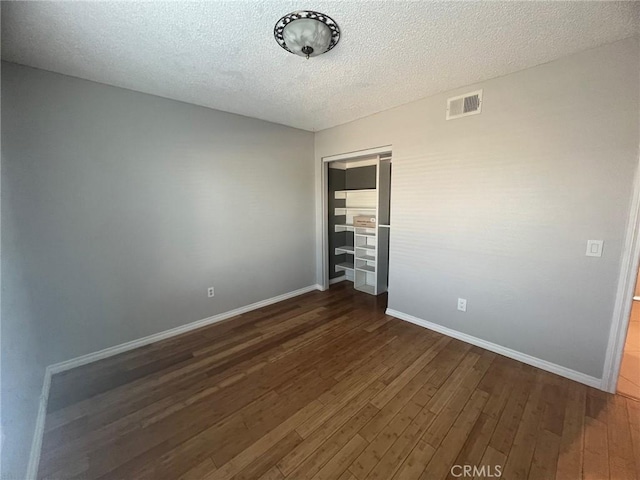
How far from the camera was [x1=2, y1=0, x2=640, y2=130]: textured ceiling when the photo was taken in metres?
1.36

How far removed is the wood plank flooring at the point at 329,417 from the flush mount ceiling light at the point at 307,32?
7.94 ft

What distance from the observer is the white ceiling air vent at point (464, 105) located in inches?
87.7

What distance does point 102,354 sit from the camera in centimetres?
227

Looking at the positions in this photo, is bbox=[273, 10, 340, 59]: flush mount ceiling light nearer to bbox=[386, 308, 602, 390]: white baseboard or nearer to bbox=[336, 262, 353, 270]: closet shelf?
bbox=[386, 308, 602, 390]: white baseboard

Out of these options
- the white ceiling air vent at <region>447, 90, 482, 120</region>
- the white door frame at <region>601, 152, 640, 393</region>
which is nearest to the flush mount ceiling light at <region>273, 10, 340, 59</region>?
the white ceiling air vent at <region>447, 90, 482, 120</region>

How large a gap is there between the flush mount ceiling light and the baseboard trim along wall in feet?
9.13

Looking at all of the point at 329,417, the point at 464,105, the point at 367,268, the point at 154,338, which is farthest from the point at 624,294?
the point at 154,338

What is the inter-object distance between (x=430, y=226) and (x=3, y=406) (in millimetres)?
3188

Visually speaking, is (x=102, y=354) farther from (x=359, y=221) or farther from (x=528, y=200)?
(x=528, y=200)

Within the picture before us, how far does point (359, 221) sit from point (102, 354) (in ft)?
11.1

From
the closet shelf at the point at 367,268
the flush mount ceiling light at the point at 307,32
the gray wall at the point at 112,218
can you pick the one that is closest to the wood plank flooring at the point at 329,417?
the gray wall at the point at 112,218

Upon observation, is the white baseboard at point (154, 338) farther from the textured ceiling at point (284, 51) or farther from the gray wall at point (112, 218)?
the textured ceiling at point (284, 51)

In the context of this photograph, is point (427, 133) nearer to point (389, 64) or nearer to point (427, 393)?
point (389, 64)

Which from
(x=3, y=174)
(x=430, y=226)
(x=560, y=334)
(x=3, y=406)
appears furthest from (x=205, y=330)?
(x=560, y=334)
